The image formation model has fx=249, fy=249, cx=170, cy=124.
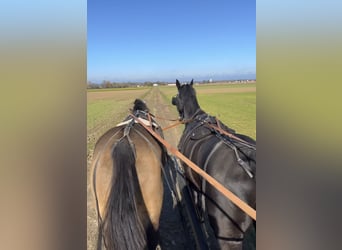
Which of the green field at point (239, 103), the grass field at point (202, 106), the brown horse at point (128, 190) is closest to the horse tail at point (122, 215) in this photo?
the brown horse at point (128, 190)

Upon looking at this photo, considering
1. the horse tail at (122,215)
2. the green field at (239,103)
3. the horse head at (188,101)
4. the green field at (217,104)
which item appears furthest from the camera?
the horse head at (188,101)

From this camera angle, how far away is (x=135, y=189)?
1.87 metres

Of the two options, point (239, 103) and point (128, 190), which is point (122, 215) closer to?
point (128, 190)

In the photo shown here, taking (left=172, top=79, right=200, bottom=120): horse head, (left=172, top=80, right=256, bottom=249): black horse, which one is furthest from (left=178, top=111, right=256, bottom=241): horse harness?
(left=172, top=79, right=200, bottom=120): horse head

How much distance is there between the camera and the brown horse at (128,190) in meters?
1.60

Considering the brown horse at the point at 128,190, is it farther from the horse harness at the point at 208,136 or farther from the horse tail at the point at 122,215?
the horse harness at the point at 208,136

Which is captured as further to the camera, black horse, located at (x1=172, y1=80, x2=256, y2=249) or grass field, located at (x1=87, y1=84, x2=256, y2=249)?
black horse, located at (x1=172, y1=80, x2=256, y2=249)

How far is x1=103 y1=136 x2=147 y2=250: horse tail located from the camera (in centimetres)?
158

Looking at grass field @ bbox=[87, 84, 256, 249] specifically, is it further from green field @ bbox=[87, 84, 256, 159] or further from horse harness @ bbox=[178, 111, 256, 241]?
horse harness @ bbox=[178, 111, 256, 241]
